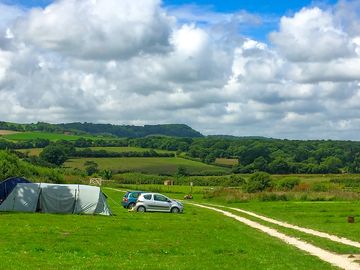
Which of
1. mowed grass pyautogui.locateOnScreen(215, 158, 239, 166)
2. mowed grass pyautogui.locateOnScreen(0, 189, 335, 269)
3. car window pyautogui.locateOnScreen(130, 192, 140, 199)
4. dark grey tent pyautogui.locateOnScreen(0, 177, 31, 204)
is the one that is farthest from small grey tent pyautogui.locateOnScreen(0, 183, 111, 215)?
mowed grass pyautogui.locateOnScreen(215, 158, 239, 166)

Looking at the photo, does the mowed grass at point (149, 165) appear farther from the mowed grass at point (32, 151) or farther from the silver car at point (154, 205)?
the silver car at point (154, 205)

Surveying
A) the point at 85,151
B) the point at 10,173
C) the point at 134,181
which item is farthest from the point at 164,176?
the point at 10,173

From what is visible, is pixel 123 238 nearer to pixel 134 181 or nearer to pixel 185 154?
pixel 134 181

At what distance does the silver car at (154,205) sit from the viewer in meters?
50.3

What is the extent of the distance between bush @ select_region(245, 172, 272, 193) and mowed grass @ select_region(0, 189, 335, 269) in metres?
49.3

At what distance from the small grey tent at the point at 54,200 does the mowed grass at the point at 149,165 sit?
81553 millimetres

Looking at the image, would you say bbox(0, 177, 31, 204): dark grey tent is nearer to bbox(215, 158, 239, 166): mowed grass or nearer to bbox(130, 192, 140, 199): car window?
bbox(130, 192, 140, 199): car window

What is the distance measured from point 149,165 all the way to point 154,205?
8570 cm

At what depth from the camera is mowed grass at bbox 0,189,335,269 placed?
61.2 ft

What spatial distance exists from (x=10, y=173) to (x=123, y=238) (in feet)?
170

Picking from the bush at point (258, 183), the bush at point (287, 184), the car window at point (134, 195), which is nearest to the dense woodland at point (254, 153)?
the bush at point (287, 184)

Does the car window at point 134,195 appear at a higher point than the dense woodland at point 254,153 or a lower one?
lower

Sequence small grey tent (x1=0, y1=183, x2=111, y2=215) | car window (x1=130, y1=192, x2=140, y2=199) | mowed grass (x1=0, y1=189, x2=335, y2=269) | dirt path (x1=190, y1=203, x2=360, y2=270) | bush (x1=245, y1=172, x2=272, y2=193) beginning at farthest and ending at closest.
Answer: bush (x1=245, y1=172, x2=272, y2=193)
car window (x1=130, y1=192, x2=140, y2=199)
small grey tent (x1=0, y1=183, x2=111, y2=215)
dirt path (x1=190, y1=203, x2=360, y2=270)
mowed grass (x1=0, y1=189, x2=335, y2=269)

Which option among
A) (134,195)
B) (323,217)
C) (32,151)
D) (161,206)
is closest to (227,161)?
(32,151)
